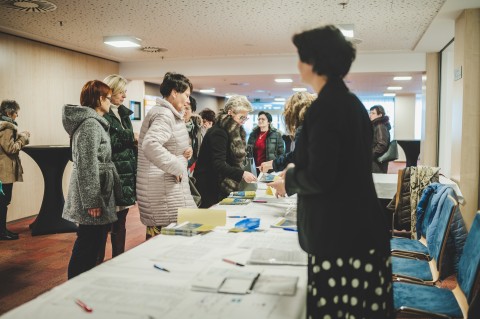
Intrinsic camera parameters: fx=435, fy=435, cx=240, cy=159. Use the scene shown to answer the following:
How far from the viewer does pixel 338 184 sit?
1222 millimetres

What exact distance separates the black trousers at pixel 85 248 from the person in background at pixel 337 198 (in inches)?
64.9

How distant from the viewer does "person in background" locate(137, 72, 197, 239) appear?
248 cm

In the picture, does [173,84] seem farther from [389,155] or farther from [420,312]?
[389,155]

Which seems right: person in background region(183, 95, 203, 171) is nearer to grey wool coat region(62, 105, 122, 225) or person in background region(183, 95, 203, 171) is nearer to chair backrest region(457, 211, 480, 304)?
grey wool coat region(62, 105, 122, 225)

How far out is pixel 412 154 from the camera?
7.98 meters

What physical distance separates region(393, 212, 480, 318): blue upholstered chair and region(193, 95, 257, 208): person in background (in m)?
1.37

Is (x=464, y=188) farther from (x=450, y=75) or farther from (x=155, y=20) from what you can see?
(x=155, y=20)

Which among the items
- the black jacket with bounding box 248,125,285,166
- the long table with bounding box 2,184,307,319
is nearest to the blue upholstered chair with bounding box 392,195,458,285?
the long table with bounding box 2,184,307,319

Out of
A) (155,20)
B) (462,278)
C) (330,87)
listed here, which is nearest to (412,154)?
(155,20)

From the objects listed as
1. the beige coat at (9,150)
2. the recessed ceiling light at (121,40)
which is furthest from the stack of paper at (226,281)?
the recessed ceiling light at (121,40)

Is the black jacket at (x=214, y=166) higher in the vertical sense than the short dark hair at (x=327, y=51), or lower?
lower

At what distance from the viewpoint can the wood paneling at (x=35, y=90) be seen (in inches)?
234

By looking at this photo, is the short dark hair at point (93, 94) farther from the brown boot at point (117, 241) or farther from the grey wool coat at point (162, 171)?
the brown boot at point (117, 241)

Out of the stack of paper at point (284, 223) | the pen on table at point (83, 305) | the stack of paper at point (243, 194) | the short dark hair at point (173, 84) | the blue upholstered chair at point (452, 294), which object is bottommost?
the blue upholstered chair at point (452, 294)
